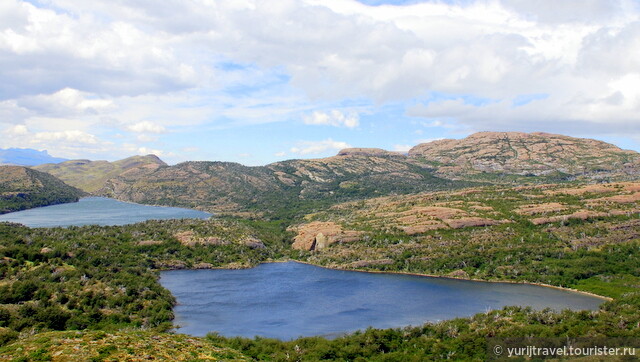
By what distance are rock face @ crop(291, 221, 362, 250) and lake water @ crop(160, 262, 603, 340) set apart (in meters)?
27.2

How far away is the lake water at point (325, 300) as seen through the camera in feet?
309

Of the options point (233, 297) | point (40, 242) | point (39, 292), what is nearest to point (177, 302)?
point (233, 297)

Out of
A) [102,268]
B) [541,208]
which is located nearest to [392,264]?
[541,208]

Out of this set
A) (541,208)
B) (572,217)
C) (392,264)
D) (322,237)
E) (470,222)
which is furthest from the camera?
(322,237)

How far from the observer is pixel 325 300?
4520 inches

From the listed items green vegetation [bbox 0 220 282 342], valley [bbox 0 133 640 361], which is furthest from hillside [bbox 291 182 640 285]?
green vegetation [bbox 0 220 282 342]

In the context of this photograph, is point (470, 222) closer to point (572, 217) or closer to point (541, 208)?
point (541, 208)

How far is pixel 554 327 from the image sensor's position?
70.1 metres

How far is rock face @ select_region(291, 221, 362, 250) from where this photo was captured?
174 meters

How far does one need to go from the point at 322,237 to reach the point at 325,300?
63.6 m

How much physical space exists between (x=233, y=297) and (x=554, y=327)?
7664 centimetres

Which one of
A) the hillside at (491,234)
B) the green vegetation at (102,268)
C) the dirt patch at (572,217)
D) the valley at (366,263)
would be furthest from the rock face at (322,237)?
the dirt patch at (572,217)

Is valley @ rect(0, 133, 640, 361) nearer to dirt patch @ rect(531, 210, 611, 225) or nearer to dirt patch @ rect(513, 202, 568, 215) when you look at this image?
dirt patch @ rect(513, 202, 568, 215)

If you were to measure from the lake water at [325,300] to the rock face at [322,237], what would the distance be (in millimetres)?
27250
